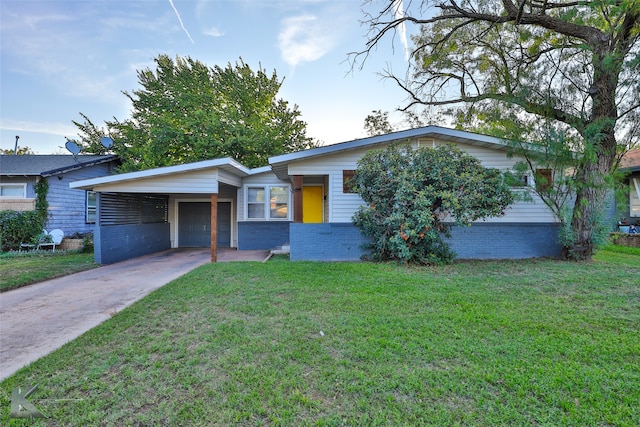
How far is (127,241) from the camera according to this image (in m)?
9.60

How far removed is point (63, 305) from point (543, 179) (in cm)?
1057

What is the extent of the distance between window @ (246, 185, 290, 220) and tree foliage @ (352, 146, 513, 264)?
4.44 metres

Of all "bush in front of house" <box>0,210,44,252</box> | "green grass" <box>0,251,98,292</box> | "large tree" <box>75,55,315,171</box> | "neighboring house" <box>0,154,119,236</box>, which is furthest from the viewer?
"large tree" <box>75,55,315,171</box>

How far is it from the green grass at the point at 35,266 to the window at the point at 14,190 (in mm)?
2618

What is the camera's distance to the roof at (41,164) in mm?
10836

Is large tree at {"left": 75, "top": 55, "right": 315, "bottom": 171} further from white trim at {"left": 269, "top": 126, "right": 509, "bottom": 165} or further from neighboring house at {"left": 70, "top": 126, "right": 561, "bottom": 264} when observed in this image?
white trim at {"left": 269, "top": 126, "right": 509, "bottom": 165}

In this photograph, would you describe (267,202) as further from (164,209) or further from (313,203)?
(164,209)

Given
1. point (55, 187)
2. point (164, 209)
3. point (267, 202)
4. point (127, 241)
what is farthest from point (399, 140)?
point (55, 187)

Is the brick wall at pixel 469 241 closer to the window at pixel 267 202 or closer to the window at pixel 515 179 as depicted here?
the window at pixel 515 179

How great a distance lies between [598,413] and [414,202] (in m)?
5.01

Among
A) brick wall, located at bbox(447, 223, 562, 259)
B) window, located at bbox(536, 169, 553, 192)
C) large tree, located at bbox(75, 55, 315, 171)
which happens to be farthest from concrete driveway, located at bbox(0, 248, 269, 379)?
large tree, located at bbox(75, 55, 315, 171)

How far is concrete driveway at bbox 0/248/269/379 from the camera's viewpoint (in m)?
3.32

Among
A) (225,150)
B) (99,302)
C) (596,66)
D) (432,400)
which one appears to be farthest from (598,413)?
(225,150)

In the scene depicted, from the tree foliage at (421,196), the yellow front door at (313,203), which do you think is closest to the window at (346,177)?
the tree foliage at (421,196)
